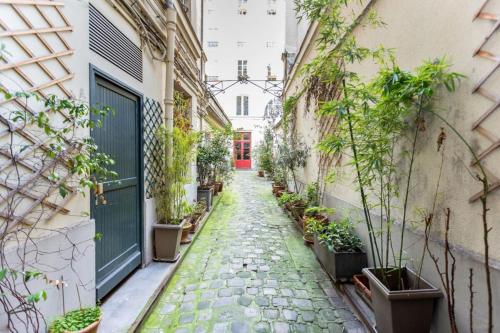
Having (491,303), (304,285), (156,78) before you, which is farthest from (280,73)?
(491,303)

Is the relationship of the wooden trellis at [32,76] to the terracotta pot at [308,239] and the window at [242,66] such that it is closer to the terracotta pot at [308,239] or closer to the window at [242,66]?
the terracotta pot at [308,239]

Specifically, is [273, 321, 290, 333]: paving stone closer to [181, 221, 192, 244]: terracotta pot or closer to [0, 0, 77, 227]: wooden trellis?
[0, 0, 77, 227]: wooden trellis

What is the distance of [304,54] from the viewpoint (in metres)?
5.80

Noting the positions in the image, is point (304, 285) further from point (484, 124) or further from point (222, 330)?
point (484, 124)

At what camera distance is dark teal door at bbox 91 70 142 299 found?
8.07ft

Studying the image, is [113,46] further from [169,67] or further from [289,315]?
[289,315]

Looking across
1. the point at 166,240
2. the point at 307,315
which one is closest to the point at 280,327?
the point at 307,315

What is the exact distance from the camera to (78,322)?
5.76ft

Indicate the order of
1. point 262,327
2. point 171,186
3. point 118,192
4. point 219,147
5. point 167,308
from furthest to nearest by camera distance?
point 219,147, point 171,186, point 118,192, point 167,308, point 262,327

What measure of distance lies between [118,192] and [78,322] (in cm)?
132

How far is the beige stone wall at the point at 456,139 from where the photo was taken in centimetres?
144

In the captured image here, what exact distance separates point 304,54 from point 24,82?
5.30 metres

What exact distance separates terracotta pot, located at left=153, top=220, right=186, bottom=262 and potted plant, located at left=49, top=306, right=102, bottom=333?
5.30ft

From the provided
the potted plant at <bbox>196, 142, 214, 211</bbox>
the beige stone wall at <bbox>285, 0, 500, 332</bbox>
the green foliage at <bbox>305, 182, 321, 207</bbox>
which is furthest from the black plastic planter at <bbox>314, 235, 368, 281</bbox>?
the potted plant at <bbox>196, 142, 214, 211</bbox>
